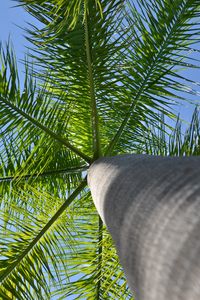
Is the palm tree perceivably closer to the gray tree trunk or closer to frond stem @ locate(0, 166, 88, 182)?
frond stem @ locate(0, 166, 88, 182)

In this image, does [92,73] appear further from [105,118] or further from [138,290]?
[138,290]

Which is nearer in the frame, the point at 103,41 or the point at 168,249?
the point at 168,249

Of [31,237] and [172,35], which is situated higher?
[172,35]

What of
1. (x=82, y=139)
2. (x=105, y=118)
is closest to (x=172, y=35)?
(x=105, y=118)

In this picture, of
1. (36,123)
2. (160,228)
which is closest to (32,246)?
(36,123)

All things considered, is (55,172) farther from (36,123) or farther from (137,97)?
(137,97)

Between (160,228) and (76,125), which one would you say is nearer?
(160,228)

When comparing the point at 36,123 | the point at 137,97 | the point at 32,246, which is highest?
the point at 137,97

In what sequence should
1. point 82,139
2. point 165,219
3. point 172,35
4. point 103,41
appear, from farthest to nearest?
point 82,139, point 172,35, point 103,41, point 165,219

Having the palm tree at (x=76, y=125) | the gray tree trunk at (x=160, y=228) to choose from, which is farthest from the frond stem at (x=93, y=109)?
the gray tree trunk at (x=160, y=228)

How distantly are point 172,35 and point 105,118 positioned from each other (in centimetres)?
102

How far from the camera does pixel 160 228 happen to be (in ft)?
4.01

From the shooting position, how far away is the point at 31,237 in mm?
4297

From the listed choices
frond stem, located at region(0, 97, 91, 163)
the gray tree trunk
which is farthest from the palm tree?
the gray tree trunk
